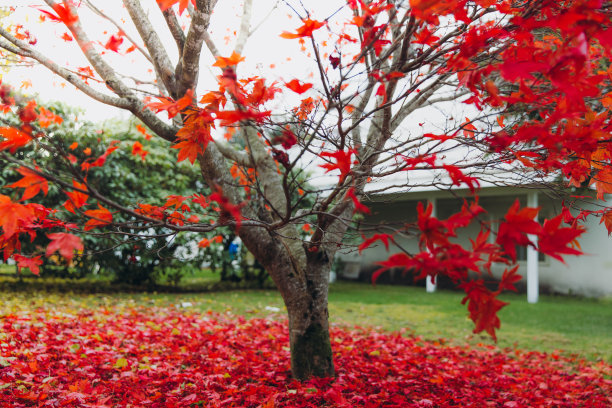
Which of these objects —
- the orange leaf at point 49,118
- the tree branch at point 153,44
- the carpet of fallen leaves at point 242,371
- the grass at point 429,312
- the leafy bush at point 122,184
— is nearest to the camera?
the carpet of fallen leaves at point 242,371

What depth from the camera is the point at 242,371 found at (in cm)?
334

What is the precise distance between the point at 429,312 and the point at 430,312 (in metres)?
0.02

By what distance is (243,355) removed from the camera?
3846 mm

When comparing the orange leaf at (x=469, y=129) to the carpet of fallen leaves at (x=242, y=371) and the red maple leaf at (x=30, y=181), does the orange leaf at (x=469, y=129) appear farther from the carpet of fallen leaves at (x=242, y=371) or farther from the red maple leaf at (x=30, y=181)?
the red maple leaf at (x=30, y=181)

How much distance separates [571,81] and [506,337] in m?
4.68

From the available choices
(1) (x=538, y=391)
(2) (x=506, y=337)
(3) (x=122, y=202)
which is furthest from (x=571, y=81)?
(3) (x=122, y=202)

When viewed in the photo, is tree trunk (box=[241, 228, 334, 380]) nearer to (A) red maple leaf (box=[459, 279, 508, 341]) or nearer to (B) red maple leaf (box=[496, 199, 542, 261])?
(A) red maple leaf (box=[459, 279, 508, 341])

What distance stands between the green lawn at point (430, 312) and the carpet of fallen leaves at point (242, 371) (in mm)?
727

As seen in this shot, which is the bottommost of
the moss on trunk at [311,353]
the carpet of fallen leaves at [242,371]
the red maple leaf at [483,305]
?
the carpet of fallen leaves at [242,371]

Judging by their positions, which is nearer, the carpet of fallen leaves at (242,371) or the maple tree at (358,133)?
the maple tree at (358,133)

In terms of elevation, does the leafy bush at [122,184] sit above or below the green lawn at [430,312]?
above

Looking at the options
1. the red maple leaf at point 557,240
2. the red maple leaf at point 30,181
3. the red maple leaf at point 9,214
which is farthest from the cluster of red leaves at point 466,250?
the red maple leaf at point 9,214

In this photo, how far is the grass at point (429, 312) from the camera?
535cm

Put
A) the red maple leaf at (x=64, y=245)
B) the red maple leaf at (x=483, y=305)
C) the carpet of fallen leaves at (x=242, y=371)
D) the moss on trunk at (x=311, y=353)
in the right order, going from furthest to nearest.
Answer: the moss on trunk at (x=311, y=353) < the carpet of fallen leaves at (x=242, y=371) < the red maple leaf at (x=483, y=305) < the red maple leaf at (x=64, y=245)
